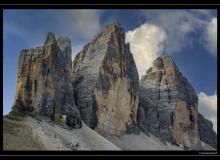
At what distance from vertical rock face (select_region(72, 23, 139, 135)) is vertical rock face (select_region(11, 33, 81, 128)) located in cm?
628

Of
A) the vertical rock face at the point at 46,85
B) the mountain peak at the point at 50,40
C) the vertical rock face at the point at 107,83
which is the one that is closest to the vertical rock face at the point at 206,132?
the vertical rock face at the point at 107,83

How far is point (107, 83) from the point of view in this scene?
60.4 metres

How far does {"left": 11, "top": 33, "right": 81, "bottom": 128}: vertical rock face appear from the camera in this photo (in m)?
44.8

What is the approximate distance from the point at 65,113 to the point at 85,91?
10.7 meters

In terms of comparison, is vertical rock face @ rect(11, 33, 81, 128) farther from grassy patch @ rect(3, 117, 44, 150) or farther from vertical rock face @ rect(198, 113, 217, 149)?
vertical rock face @ rect(198, 113, 217, 149)

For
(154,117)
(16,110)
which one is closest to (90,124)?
(16,110)

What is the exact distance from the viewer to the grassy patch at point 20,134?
28.3m

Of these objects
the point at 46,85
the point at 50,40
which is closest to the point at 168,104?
the point at 50,40

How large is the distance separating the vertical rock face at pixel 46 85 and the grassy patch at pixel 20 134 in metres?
6.41

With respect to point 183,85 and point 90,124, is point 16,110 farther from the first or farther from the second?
point 183,85

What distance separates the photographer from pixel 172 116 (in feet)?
247

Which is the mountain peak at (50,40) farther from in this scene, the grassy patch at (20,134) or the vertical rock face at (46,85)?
the grassy patch at (20,134)
